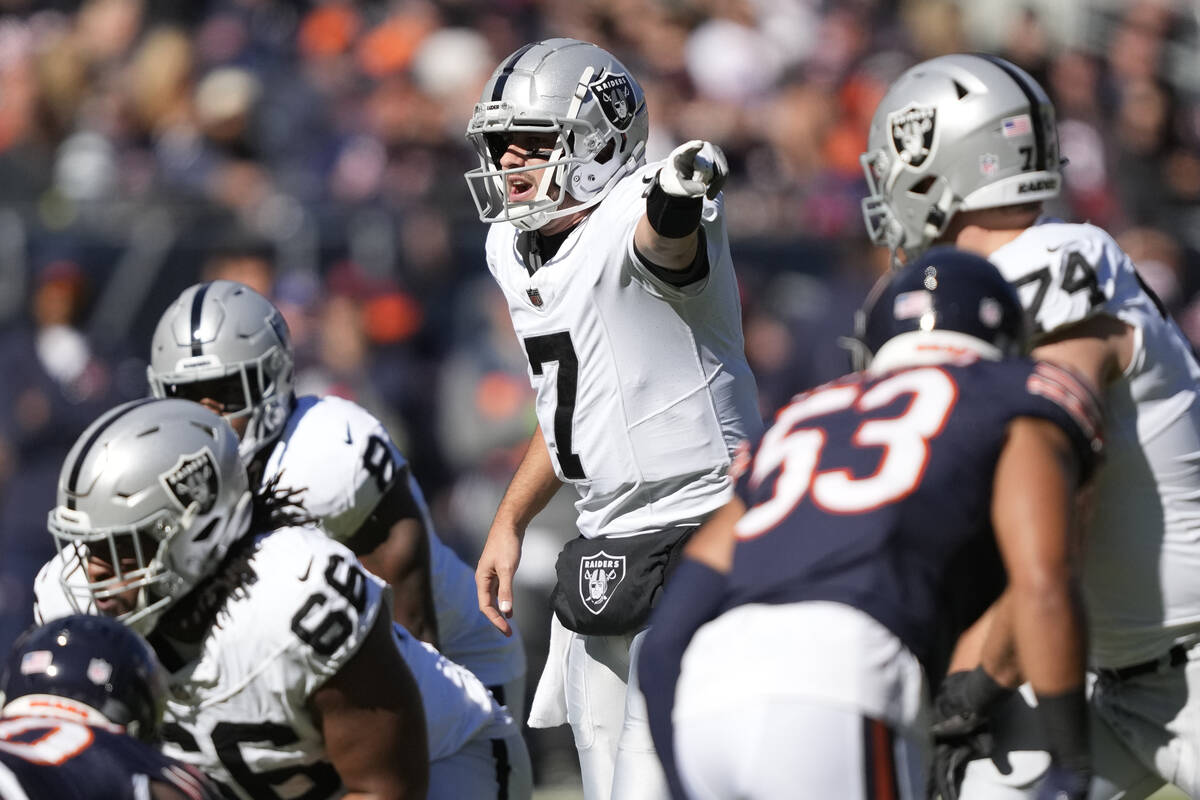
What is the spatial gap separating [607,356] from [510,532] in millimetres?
649

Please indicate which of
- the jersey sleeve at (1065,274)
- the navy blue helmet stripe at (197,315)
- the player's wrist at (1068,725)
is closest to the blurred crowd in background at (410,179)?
the navy blue helmet stripe at (197,315)

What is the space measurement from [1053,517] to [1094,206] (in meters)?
7.76

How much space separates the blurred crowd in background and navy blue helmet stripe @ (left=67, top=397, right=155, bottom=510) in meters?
4.61

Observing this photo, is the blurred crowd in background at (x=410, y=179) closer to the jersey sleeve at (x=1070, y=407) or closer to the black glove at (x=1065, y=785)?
the jersey sleeve at (x=1070, y=407)

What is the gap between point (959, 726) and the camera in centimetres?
353

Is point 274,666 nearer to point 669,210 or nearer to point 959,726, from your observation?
point 669,210

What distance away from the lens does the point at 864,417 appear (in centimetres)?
293

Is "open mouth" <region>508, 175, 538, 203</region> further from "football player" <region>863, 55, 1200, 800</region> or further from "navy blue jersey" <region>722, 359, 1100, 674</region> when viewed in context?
"navy blue jersey" <region>722, 359, 1100, 674</region>

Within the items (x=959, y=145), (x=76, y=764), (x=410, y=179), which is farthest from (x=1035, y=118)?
(x=410, y=179)

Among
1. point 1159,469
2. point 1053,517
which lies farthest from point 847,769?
point 1159,469

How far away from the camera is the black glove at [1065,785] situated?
271 cm

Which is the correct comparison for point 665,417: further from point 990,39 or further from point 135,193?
point 990,39

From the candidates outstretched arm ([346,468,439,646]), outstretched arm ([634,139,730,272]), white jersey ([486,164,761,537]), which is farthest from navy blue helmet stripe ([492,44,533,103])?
outstretched arm ([346,468,439,646])

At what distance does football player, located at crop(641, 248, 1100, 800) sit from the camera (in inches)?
108
